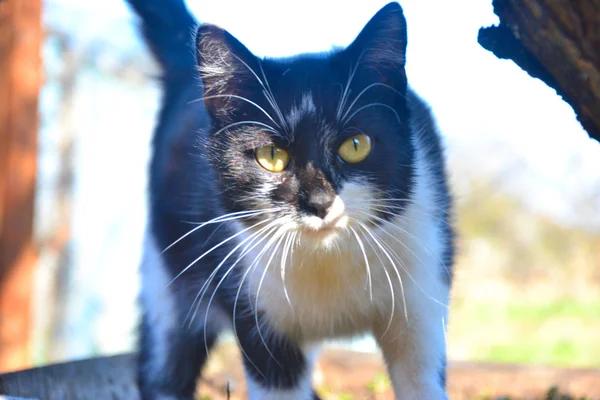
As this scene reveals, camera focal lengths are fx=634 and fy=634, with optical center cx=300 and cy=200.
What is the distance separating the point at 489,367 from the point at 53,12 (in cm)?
237

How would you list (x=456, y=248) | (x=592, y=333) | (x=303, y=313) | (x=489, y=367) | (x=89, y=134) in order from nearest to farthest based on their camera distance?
(x=303, y=313) < (x=456, y=248) < (x=489, y=367) < (x=89, y=134) < (x=592, y=333)

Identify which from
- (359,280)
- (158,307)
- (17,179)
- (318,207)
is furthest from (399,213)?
(17,179)

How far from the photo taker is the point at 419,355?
132 cm

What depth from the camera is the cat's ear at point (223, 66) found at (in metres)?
1.17

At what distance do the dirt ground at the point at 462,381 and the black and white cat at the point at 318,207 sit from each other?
97 centimetres

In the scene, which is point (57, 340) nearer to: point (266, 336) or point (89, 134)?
point (89, 134)

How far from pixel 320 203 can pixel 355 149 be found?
0.17m

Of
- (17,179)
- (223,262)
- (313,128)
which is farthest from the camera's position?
(17,179)

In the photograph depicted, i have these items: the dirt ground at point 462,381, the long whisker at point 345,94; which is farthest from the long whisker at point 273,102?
the dirt ground at point 462,381

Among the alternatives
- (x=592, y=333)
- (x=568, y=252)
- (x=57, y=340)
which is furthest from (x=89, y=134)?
(x=568, y=252)

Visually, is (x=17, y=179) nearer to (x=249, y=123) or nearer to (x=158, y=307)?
(x=158, y=307)

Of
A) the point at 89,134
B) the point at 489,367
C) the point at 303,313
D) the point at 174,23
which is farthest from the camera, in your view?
the point at 89,134

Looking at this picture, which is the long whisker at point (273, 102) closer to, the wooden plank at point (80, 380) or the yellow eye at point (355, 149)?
the yellow eye at point (355, 149)

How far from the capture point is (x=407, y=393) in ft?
4.35
